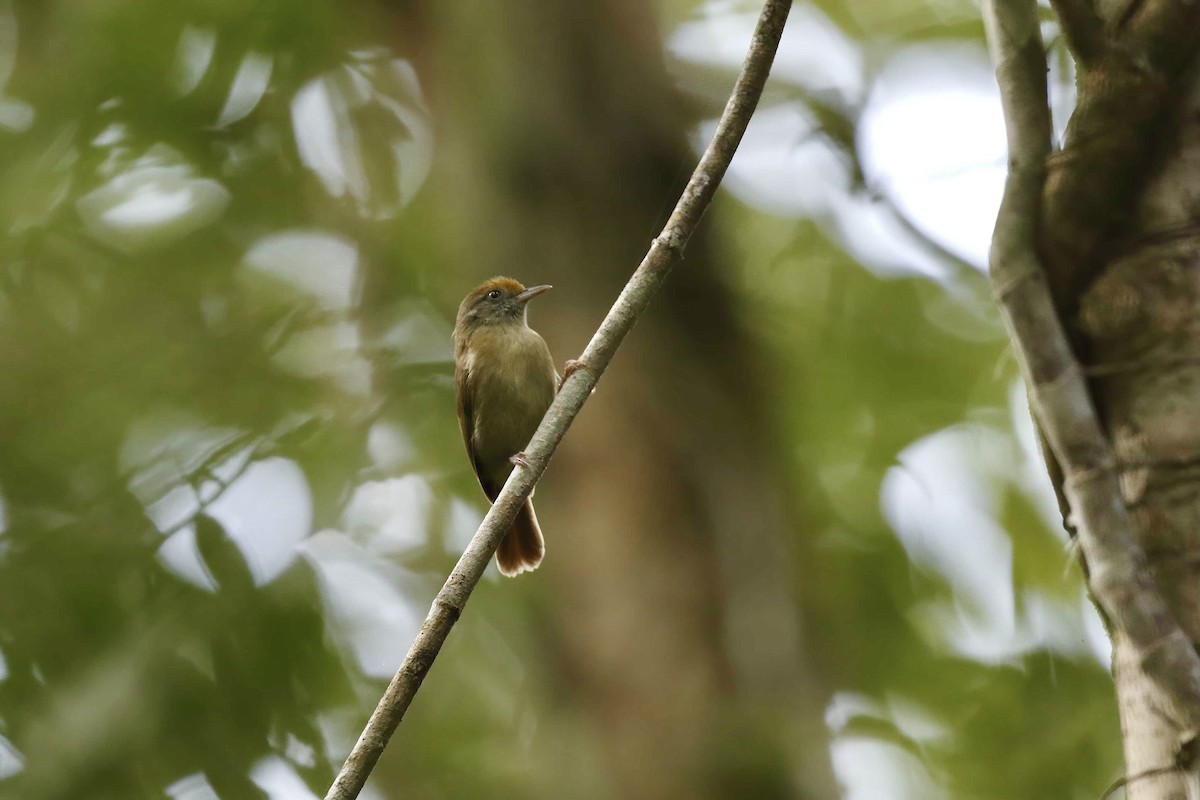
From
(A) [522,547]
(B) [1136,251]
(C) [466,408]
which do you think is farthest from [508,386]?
(B) [1136,251]

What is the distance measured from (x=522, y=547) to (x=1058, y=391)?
11.5 feet

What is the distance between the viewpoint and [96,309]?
23.0ft

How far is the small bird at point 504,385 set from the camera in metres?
5.31

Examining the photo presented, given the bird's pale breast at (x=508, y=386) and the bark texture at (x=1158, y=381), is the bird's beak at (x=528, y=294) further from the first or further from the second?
the bark texture at (x=1158, y=381)

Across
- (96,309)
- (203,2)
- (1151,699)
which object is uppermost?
(203,2)

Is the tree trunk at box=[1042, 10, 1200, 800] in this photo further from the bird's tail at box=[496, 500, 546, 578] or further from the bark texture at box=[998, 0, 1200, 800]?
the bird's tail at box=[496, 500, 546, 578]

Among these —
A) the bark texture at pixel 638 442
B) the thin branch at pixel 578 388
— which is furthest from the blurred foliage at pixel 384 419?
the thin branch at pixel 578 388

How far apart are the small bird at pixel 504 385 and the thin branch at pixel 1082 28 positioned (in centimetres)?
314

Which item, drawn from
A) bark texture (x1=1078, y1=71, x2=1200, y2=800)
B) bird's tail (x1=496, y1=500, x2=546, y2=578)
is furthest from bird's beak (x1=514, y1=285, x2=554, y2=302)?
bark texture (x1=1078, y1=71, x2=1200, y2=800)

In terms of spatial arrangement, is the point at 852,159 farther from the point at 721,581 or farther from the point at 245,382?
the point at 245,382

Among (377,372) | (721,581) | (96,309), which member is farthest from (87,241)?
(721,581)

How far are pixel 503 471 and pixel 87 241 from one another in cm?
312

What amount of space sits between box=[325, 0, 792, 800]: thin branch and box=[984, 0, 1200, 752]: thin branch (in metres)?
0.52

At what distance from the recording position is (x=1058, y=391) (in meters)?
2.21
